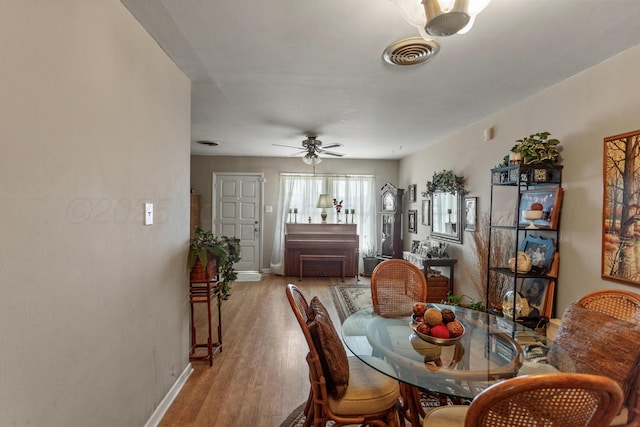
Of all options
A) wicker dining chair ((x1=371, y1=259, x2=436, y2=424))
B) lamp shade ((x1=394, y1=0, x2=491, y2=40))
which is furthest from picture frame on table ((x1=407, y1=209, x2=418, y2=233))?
lamp shade ((x1=394, y1=0, x2=491, y2=40))

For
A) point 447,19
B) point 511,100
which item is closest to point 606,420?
point 447,19

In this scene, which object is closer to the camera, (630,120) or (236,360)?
(630,120)

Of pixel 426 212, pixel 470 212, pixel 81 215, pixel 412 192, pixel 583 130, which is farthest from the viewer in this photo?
pixel 412 192

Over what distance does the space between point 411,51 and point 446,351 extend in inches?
67.9

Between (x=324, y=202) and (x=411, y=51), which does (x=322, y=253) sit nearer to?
(x=324, y=202)

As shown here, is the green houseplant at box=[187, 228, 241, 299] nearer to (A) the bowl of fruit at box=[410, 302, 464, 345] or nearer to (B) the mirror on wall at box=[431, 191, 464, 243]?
(A) the bowl of fruit at box=[410, 302, 464, 345]

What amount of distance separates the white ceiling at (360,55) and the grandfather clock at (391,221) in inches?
89.8

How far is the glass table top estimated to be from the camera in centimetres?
127

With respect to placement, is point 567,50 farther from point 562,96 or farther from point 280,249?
point 280,249

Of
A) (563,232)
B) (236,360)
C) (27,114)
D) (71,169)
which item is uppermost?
(27,114)

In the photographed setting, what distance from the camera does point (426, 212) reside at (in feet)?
15.8

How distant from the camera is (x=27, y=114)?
954mm

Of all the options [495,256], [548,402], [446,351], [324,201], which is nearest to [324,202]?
[324,201]

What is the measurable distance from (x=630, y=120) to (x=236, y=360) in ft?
10.8
